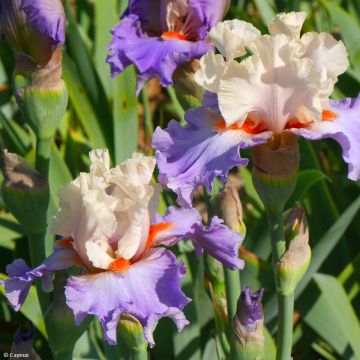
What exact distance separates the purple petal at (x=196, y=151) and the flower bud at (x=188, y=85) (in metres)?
0.23

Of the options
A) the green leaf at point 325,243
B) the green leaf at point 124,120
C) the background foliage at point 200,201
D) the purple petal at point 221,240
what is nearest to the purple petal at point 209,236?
the purple petal at point 221,240

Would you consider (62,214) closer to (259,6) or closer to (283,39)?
(283,39)

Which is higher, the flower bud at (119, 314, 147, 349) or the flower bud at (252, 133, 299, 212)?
the flower bud at (252, 133, 299, 212)

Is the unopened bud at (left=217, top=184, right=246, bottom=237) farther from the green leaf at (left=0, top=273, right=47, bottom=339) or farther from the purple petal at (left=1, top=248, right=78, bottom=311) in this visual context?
the green leaf at (left=0, top=273, right=47, bottom=339)

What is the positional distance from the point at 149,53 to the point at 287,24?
0.31m

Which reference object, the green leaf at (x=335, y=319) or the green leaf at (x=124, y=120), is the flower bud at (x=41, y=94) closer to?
the green leaf at (x=124, y=120)

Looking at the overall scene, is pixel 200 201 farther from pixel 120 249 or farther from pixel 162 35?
pixel 120 249

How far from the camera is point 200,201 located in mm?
2379

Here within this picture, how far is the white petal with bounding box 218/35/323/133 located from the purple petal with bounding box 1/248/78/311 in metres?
0.29

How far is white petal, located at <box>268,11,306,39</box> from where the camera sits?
1.18m

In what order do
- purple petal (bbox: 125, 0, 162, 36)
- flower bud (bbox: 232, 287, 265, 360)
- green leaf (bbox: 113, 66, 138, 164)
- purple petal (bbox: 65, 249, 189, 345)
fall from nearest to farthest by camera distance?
purple petal (bbox: 65, 249, 189, 345)
flower bud (bbox: 232, 287, 265, 360)
purple petal (bbox: 125, 0, 162, 36)
green leaf (bbox: 113, 66, 138, 164)

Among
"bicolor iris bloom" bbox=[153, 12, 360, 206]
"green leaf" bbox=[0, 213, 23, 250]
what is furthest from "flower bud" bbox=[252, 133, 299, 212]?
"green leaf" bbox=[0, 213, 23, 250]

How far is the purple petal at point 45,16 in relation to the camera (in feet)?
4.13

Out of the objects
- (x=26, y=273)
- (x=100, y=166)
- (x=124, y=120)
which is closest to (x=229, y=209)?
(x=100, y=166)
